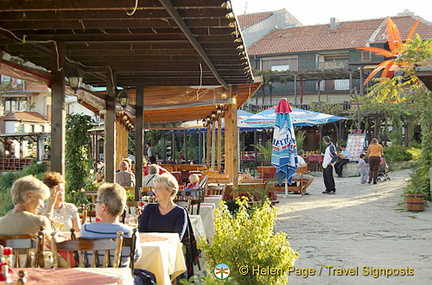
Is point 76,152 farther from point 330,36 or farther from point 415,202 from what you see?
point 330,36

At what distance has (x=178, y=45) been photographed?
7867 mm

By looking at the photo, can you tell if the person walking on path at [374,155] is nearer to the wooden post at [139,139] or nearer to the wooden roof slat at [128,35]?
the wooden post at [139,139]

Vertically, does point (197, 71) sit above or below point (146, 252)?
above

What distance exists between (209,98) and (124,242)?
980 cm

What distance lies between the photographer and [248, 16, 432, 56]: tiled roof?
140 feet

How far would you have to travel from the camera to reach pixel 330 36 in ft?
147

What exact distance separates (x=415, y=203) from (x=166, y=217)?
26.6ft

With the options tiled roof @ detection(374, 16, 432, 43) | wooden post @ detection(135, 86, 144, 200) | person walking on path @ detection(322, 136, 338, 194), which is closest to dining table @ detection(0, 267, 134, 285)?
wooden post @ detection(135, 86, 144, 200)

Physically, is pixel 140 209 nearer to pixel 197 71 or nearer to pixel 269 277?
pixel 269 277

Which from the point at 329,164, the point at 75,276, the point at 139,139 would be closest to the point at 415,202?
the point at 329,164

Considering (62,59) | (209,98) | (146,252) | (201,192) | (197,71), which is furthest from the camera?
(209,98)

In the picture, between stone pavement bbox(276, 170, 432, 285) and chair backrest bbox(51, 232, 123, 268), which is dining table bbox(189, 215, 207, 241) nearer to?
stone pavement bbox(276, 170, 432, 285)

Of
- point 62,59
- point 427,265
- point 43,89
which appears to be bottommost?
point 427,265

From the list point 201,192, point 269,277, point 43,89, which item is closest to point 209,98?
point 201,192
